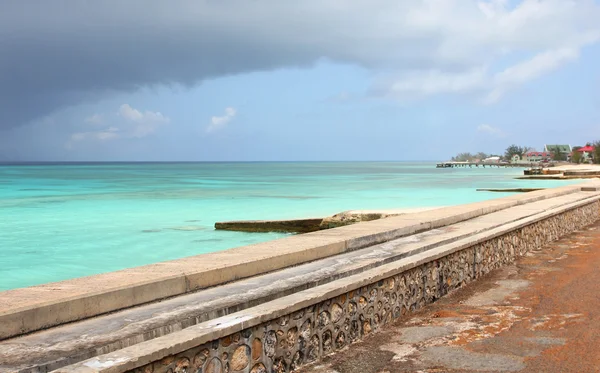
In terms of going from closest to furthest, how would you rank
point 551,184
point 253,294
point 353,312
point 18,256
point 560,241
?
point 253,294
point 353,312
point 560,241
point 18,256
point 551,184

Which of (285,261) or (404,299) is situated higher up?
(285,261)

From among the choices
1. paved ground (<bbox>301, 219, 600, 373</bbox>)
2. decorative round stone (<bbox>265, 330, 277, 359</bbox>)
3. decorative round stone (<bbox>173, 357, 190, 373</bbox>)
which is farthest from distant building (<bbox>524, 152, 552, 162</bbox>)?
decorative round stone (<bbox>173, 357, 190, 373</bbox>)

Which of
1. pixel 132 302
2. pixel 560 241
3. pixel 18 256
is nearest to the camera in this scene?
pixel 132 302

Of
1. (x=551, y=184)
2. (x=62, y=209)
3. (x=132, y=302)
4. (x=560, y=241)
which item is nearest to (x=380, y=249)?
(x=132, y=302)

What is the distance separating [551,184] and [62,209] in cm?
2912

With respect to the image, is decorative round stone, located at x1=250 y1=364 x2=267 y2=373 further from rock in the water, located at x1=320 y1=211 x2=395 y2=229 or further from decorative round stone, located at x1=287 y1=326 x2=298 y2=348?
rock in the water, located at x1=320 y1=211 x2=395 y2=229

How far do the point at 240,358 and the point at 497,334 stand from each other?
8.52 ft

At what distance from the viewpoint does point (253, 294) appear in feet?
14.9

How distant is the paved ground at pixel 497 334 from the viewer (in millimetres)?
4688

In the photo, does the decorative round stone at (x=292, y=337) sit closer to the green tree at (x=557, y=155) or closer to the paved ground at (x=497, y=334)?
the paved ground at (x=497, y=334)

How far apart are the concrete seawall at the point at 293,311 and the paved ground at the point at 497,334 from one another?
0.17 meters

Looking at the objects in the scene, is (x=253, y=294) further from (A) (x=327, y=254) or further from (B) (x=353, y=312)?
(A) (x=327, y=254)

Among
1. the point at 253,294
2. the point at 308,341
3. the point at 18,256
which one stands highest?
the point at 253,294

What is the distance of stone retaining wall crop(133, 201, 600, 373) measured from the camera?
12.2 feet
